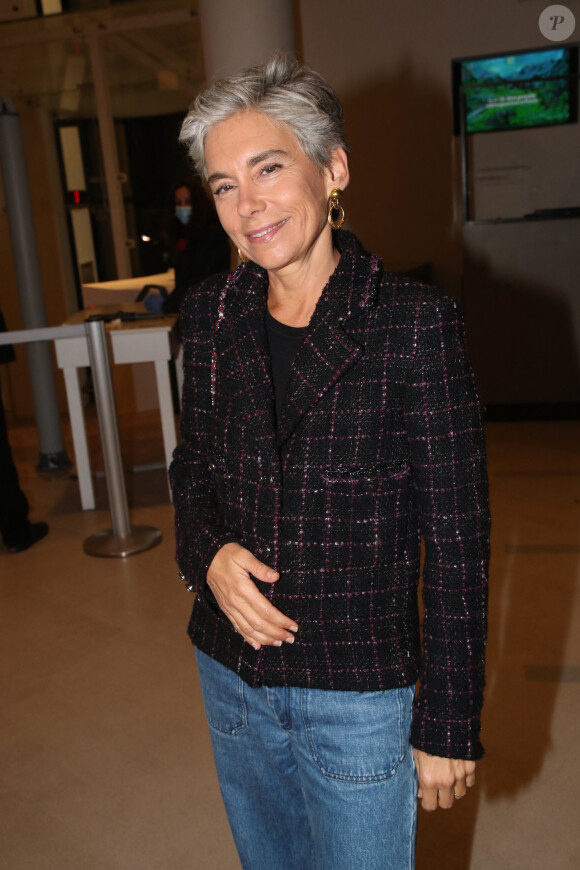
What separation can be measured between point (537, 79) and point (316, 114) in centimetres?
487

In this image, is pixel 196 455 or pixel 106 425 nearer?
pixel 196 455

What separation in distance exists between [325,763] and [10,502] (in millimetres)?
3267

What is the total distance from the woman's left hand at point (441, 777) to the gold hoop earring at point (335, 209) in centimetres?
81

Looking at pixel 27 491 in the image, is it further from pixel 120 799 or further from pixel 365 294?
pixel 365 294

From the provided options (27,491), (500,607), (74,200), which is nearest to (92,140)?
(74,200)

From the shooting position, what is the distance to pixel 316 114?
1.19 m

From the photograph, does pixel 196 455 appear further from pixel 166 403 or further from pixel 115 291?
pixel 115 291

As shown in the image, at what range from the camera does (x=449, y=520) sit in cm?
114

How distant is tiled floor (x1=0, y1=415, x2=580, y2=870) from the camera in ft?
7.11

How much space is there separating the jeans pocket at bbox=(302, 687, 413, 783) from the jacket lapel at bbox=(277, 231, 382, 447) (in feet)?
1.28

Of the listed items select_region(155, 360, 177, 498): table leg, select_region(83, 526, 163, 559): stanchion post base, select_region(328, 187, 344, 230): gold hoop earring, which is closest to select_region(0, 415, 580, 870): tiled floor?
select_region(83, 526, 163, 559): stanchion post base

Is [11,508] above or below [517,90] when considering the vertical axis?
below

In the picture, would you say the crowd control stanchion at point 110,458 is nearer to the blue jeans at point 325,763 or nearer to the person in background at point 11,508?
the person in background at point 11,508

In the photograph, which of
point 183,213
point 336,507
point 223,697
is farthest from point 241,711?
point 183,213
